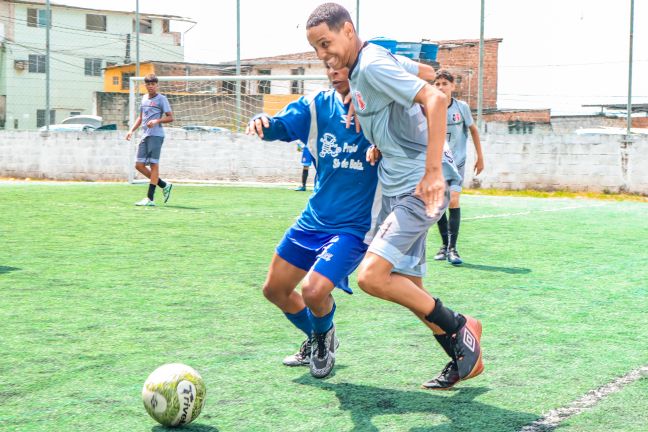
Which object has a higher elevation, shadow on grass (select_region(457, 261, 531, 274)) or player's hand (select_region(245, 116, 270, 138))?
player's hand (select_region(245, 116, 270, 138))

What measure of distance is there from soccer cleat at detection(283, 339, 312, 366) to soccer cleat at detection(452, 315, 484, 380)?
0.88m

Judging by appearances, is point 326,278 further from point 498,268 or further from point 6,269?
point 6,269

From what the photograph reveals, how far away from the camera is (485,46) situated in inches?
774

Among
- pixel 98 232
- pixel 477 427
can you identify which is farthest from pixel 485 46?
pixel 477 427

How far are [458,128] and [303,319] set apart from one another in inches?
166

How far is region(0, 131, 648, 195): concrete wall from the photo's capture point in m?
19.3

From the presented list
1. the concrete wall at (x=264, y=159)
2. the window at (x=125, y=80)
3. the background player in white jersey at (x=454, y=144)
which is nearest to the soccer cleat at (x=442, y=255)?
the background player in white jersey at (x=454, y=144)

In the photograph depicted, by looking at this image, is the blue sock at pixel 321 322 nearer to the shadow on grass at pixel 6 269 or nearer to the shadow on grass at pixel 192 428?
the shadow on grass at pixel 192 428

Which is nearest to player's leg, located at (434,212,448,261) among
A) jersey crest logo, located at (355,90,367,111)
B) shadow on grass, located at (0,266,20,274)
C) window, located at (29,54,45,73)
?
shadow on grass, located at (0,266,20,274)

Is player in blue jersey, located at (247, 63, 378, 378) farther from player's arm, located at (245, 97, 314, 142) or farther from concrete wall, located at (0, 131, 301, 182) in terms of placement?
concrete wall, located at (0, 131, 301, 182)

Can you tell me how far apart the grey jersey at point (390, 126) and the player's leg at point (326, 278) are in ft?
1.18

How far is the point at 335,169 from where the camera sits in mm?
4461

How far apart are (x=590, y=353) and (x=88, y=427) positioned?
275 centimetres

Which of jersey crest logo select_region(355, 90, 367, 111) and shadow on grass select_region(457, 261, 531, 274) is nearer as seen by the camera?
jersey crest logo select_region(355, 90, 367, 111)
